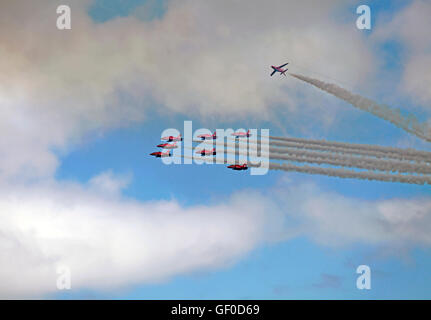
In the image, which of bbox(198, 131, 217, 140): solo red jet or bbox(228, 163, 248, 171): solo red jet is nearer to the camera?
bbox(228, 163, 248, 171): solo red jet

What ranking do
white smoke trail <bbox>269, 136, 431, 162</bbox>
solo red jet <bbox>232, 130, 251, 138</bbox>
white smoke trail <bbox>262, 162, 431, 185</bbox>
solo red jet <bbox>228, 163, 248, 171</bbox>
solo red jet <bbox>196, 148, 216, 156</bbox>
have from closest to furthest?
1. white smoke trail <bbox>262, 162, 431, 185</bbox>
2. white smoke trail <bbox>269, 136, 431, 162</bbox>
3. solo red jet <bbox>196, 148, 216, 156</bbox>
4. solo red jet <bbox>228, 163, 248, 171</bbox>
5. solo red jet <bbox>232, 130, 251, 138</bbox>

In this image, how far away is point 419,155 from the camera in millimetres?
94750

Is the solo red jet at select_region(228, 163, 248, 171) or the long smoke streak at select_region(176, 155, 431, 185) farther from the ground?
the solo red jet at select_region(228, 163, 248, 171)

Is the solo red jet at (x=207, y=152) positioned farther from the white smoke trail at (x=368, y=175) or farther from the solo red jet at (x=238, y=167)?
the white smoke trail at (x=368, y=175)

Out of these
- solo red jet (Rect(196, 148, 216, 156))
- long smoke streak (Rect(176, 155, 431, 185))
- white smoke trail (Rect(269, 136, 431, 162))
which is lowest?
long smoke streak (Rect(176, 155, 431, 185))

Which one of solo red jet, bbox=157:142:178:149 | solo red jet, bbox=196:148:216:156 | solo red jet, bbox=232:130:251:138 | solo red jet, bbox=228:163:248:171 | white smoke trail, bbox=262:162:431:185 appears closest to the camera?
white smoke trail, bbox=262:162:431:185

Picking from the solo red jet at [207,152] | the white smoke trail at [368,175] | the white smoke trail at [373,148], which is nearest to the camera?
the white smoke trail at [368,175]

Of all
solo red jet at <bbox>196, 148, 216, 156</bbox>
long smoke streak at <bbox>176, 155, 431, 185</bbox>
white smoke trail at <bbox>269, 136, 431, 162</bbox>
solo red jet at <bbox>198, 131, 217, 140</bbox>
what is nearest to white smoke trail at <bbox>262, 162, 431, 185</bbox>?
long smoke streak at <bbox>176, 155, 431, 185</bbox>

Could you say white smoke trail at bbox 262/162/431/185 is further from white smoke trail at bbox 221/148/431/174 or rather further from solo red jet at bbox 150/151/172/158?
solo red jet at bbox 150/151/172/158

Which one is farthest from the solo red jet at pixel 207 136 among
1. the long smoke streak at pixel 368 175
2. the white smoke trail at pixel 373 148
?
the long smoke streak at pixel 368 175
